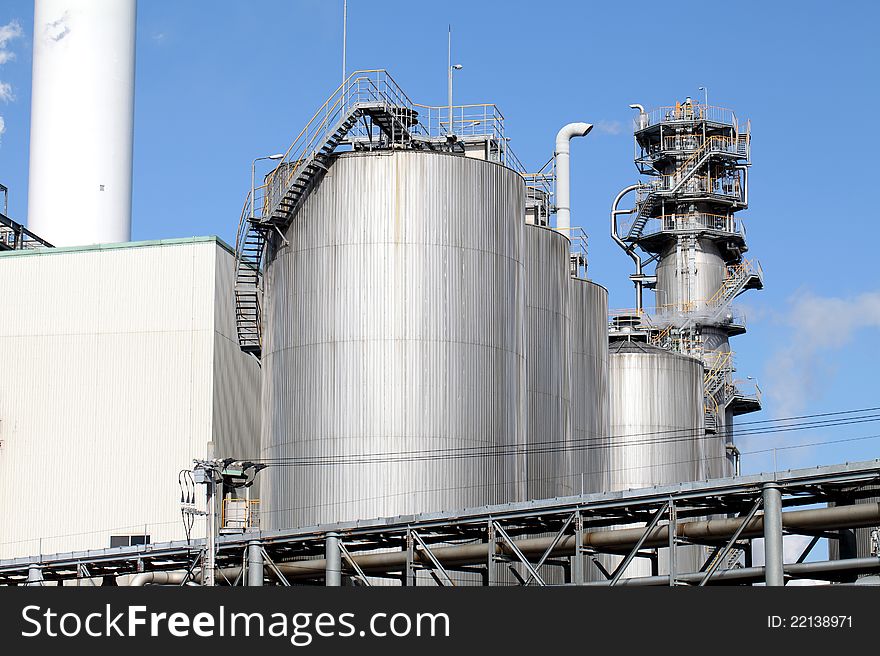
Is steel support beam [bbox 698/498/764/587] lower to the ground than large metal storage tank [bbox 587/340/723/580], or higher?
lower

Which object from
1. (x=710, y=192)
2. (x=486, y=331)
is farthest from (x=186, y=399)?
(x=710, y=192)

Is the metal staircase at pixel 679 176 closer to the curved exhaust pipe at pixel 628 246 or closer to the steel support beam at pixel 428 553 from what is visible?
the curved exhaust pipe at pixel 628 246

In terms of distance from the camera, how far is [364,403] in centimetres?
4519

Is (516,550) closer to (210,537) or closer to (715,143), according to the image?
(210,537)

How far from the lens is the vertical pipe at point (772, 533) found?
122 feet

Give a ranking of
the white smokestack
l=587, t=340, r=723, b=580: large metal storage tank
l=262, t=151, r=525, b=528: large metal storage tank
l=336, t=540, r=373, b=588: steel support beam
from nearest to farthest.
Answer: l=336, t=540, r=373, b=588: steel support beam < l=262, t=151, r=525, b=528: large metal storage tank < l=587, t=340, r=723, b=580: large metal storage tank < the white smokestack

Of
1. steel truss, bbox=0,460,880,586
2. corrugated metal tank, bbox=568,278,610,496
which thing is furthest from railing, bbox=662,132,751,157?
steel truss, bbox=0,460,880,586

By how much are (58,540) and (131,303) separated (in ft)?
29.5

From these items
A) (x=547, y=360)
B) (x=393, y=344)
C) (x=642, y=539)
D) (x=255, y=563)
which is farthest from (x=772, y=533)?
(x=547, y=360)

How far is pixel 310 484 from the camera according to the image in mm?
45469

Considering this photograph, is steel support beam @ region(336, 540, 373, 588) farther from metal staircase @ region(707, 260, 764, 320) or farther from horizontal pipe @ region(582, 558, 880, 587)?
metal staircase @ region(707, 260, 764, 320)

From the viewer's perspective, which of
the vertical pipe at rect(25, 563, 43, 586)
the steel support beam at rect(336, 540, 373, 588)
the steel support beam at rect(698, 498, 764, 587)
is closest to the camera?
the steel support beam at rect(698, 498, 764, 587)

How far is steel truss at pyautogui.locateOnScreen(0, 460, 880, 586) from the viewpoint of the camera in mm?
38062

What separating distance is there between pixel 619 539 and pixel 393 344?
894 centimetres
